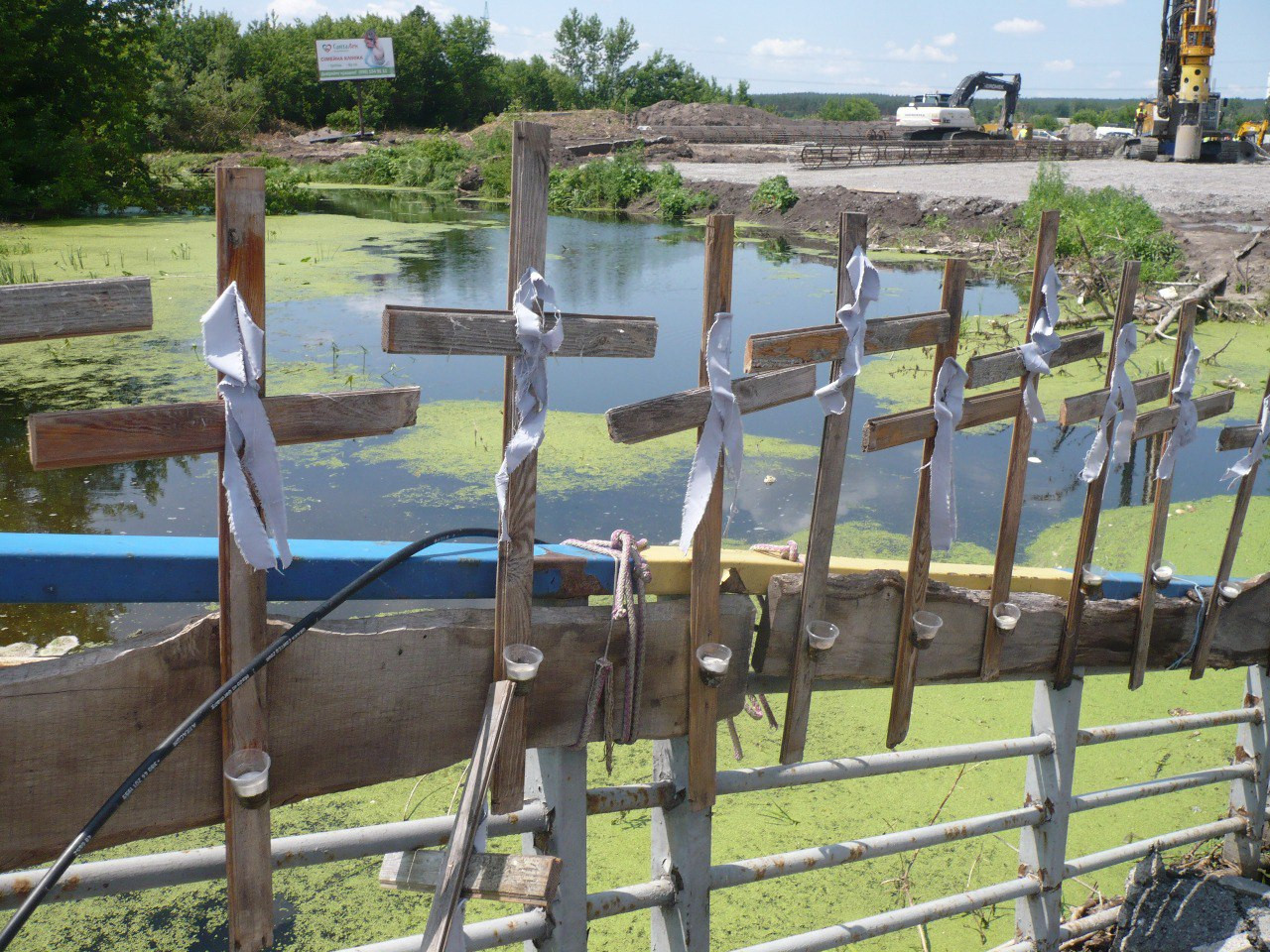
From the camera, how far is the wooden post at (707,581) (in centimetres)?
130

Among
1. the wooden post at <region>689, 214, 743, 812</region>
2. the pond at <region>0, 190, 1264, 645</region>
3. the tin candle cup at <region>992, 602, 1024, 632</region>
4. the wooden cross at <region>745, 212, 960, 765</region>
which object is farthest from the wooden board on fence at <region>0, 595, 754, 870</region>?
the pond at <region>0, 190, 1264, 645</region>

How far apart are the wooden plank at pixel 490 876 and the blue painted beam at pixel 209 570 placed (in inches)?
12.6

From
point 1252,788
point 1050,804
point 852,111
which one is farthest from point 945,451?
point 852,111

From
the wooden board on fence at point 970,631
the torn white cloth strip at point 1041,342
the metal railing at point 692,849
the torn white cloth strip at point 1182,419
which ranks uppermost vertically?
the torn white cloth strip at point 1041,342

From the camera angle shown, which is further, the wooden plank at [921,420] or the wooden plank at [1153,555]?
the wooden plank at [1153,555]

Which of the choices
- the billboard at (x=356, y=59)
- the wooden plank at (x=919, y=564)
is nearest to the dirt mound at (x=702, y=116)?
the billboard at (x=356, y=59)

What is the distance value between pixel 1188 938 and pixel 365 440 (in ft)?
14.6

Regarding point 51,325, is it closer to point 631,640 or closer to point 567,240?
point 631,640

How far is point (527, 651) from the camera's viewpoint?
1.30 meters

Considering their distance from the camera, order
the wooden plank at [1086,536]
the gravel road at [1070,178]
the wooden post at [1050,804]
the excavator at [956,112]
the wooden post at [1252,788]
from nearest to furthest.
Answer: the wooden plank at [1086,536] → the wooden post at [1050,804] → the wooden post at [1252,788] → the gravel road at [1070,178] → the excavator at [956,112]

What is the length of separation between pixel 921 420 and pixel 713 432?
0.41 metres

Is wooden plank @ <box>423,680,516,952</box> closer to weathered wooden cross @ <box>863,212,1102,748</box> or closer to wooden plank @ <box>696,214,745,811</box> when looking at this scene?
wooden plank @ <box>696,214,745,811</box>

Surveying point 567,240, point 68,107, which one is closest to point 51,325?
point 567,240

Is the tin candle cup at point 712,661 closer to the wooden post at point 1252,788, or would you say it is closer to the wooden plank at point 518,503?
the wooden plank at point 518,503
